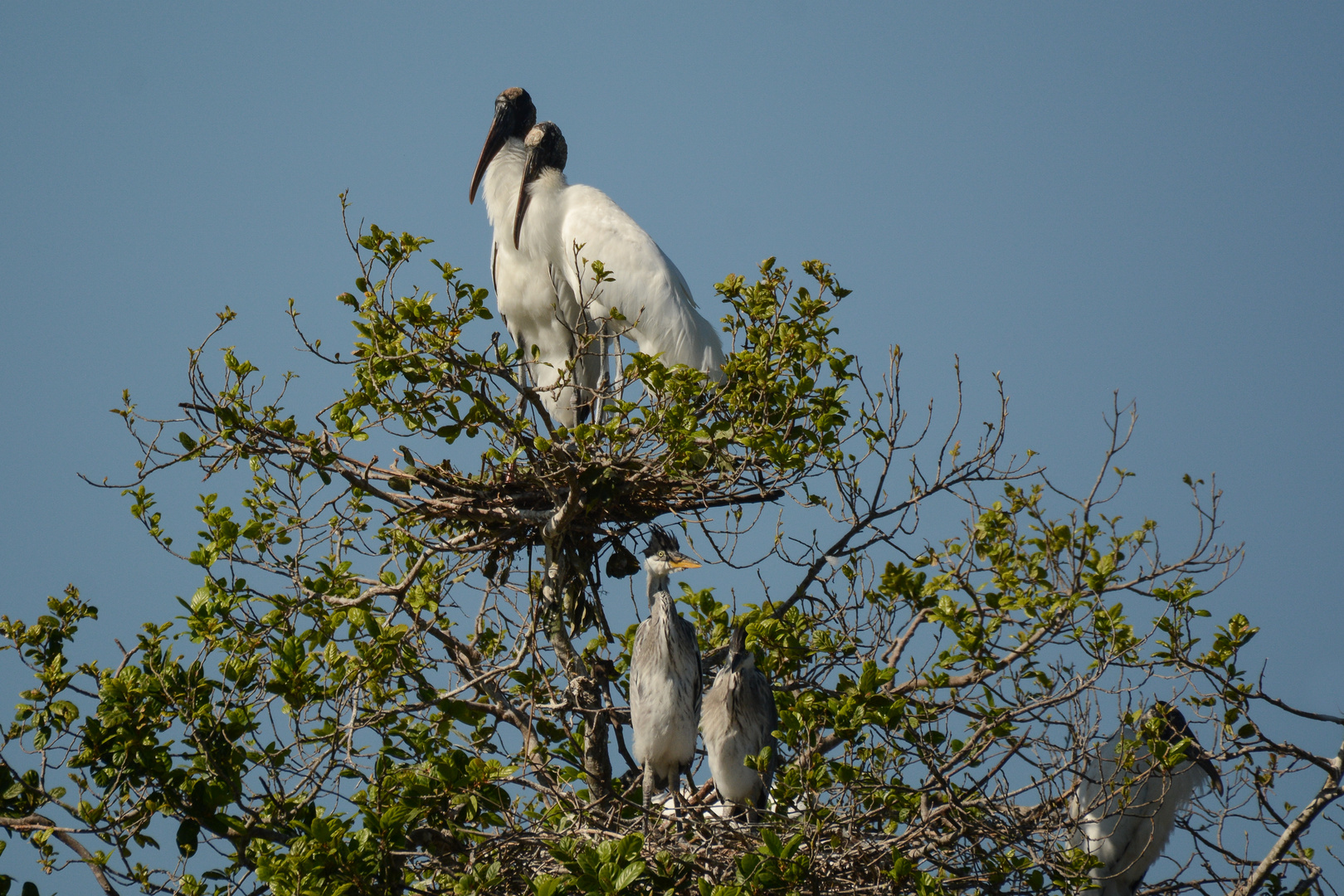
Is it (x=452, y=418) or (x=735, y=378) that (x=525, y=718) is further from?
(x=735, y=378)

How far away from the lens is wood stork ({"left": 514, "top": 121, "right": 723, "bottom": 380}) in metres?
6.32

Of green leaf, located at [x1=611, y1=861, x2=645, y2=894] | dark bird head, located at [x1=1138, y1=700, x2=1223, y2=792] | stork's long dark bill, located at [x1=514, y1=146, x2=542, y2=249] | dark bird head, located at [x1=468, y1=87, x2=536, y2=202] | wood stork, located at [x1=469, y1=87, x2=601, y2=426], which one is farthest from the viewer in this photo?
dark bird head, located at [x1=468, y1=87, x2=536, y2=202]

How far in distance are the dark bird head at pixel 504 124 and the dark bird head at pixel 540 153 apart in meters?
0.22

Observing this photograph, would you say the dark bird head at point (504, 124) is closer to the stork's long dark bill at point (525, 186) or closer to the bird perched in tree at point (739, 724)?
the stork's long dark bill at point (525, 186)

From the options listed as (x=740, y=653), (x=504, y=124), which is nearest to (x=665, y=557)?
(x=740, y=653)

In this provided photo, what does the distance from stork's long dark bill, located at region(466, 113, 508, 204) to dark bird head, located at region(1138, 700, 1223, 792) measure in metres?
4.72

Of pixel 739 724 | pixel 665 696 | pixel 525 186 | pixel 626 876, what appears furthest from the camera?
pixel 525 186

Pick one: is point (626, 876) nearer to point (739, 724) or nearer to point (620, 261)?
point (739, 724)

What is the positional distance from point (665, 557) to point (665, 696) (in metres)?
0.82

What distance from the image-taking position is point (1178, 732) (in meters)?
4.70

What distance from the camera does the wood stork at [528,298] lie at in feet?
20.7

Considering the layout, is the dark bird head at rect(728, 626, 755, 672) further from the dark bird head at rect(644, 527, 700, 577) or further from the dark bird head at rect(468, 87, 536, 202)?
the dark bird head at rect(468, 87, 536, 202)

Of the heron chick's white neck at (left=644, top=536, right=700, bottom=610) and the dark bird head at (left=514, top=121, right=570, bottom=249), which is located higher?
the dark bird head at (left=514, top=121, right=570, bottom=249)

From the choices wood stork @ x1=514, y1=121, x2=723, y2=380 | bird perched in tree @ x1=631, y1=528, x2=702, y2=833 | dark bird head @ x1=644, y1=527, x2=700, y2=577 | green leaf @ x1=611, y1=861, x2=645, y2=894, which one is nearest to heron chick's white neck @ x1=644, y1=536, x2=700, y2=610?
dark bird head @ x1=644, y1=527, x2=700, y2=577
